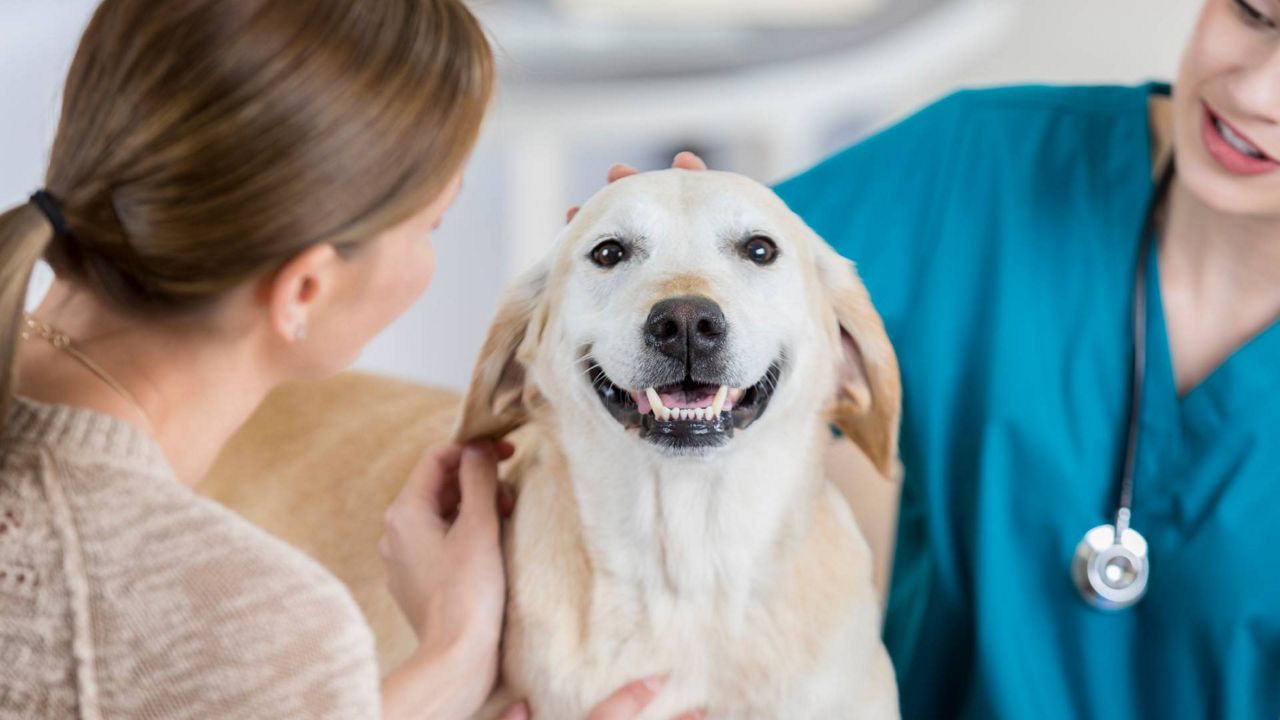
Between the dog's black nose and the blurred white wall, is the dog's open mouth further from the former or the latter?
the blurred white wall

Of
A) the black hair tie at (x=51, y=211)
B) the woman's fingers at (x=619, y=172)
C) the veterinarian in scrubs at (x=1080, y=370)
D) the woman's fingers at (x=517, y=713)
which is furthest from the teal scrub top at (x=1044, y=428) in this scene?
the black hair tie at (x=51, y=211)

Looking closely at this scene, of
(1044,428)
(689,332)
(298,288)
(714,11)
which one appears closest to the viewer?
(298,288)

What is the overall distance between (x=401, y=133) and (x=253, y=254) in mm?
134

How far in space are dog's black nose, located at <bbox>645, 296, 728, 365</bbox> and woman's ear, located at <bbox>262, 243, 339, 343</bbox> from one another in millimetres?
265

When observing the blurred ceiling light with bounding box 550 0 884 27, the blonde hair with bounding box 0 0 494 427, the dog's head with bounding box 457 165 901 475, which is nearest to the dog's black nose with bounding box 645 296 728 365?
the dog's head with bounding box 457 165 901 475

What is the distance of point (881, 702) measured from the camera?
43.1 inches

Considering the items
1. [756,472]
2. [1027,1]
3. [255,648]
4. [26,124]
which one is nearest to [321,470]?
[756,472]

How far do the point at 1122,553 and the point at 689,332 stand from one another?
49 cm

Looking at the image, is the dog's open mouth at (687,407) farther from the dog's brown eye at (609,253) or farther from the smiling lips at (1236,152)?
the smiling lips at (1236,152)

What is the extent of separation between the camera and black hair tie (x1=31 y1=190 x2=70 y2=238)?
0.83 metres

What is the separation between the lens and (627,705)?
1.06 metres

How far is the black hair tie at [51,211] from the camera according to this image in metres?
0.83

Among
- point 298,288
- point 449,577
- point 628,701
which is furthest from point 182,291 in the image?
point 628,701

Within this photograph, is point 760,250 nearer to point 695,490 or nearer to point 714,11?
point 695,490
